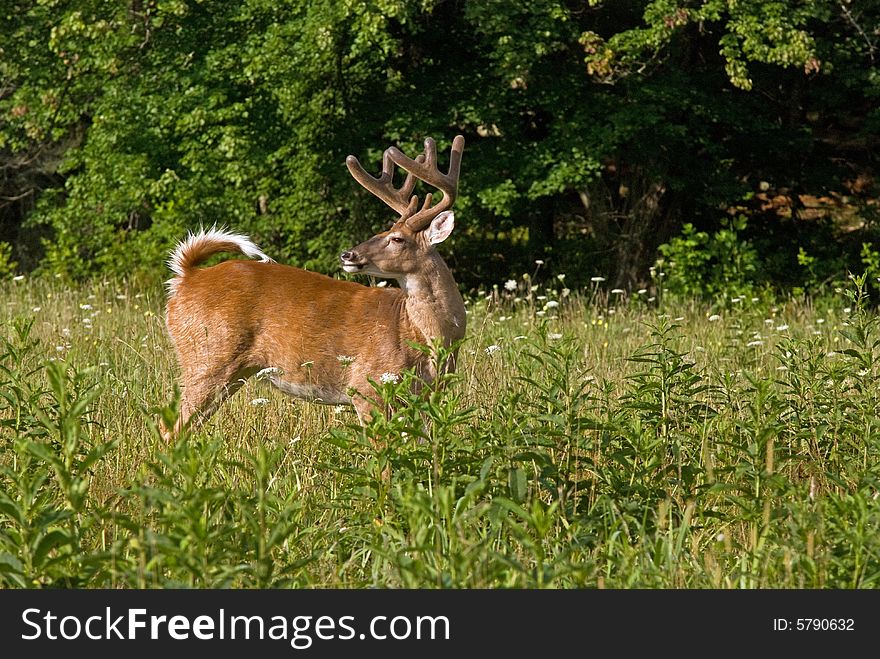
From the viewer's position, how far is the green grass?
3129mm

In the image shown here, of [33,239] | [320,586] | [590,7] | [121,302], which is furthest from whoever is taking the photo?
[33,239]

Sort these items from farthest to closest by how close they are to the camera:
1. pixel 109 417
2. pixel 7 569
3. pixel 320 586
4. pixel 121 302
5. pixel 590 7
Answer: pixel 590 7 → pixel 121 302 → pixel 109 417 → pixel 320 586 → pixel 7 569

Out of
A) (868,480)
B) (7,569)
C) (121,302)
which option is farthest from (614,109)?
(7,569)

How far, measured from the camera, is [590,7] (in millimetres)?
12516

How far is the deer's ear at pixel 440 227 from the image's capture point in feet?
20.1

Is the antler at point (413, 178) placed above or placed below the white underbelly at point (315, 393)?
above

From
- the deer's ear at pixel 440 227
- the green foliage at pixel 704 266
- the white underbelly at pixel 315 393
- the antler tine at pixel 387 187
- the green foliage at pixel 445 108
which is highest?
the green foliage at pixel 445 108

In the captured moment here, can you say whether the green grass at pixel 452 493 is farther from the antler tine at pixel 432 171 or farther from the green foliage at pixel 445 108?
the green foliage at pixel 445 108

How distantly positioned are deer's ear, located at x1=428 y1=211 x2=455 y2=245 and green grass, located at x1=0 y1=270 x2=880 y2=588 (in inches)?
27.5

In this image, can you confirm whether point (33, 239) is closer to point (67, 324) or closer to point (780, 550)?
point (67, 324)

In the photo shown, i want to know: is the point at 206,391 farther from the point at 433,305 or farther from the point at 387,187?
the point at 387,187

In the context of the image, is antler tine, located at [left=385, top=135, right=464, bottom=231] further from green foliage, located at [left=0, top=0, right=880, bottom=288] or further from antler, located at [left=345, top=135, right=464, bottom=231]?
green foliage, located at [left=0, top=0, right=880, bottom=288]

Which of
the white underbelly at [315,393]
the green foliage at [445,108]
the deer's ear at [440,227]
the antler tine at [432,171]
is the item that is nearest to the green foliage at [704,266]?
the green foliage at [445,108]

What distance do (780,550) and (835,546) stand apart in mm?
148
